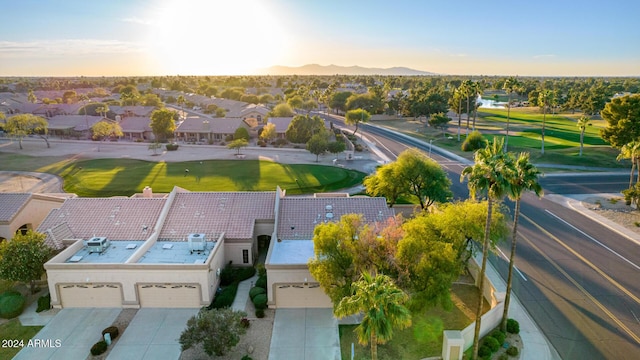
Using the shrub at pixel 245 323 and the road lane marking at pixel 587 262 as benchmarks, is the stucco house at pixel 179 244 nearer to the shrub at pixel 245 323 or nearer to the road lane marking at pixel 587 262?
the shrub at pixel 245 323

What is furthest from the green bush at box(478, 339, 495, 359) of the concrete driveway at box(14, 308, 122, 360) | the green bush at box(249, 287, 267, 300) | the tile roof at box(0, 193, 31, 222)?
the tile roof at box(0, 193, 31, 222)

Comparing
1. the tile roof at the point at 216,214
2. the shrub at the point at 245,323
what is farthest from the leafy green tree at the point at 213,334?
the tile roof at the point at 216,214

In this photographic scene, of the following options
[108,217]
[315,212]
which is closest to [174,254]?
[108,217]

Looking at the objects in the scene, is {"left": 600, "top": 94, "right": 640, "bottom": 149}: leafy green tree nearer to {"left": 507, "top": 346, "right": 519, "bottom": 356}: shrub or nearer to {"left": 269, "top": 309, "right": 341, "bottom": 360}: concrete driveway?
{"left": 507, "top": 346, "right": 519, "bottom": 356}: shrub

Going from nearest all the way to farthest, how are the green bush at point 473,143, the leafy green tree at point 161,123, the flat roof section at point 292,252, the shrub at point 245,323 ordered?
the shrub at point 245,323
the flat roof section at point 292,252
the green bush at point 473,143
the leafy green tree at point 161,123

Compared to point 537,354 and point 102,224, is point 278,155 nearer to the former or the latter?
point 102,224

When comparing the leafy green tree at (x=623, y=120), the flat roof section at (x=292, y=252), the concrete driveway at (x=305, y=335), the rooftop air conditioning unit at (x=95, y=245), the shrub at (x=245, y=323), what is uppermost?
the leafy green tree at (x=623, y=120)

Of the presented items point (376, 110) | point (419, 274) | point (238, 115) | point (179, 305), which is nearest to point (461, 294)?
point (419, 274)
